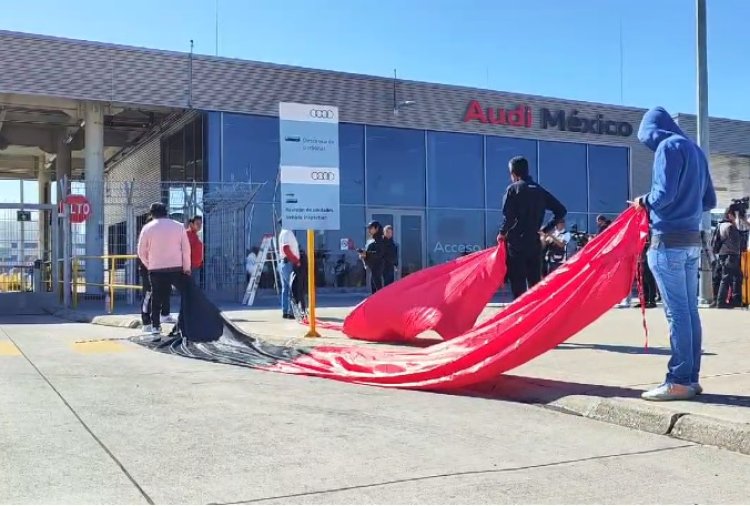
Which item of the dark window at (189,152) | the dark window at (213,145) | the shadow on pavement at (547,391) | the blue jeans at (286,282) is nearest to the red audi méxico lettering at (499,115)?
the dark window at (213,145)

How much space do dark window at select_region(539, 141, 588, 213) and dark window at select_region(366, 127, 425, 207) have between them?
4.73 m

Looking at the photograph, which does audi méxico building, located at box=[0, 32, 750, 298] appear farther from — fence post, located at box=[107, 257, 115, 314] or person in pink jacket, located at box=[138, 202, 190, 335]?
person in pink jacket, located at box=[138, 202, 190, 335]

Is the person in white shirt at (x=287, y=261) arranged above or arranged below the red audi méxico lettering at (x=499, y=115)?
below

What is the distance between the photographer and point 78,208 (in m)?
18.6

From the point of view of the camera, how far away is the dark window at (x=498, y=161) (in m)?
25.0

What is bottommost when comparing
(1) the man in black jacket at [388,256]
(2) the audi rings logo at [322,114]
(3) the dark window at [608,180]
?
(1) the man in black jacket at [388,256]

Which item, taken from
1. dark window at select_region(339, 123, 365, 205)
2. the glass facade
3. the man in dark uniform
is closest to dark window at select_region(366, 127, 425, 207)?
the glass facade

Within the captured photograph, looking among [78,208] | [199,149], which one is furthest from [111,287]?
[199,149]

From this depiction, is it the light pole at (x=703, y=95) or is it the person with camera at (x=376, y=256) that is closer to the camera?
the person with camera at (x=376, y=256)

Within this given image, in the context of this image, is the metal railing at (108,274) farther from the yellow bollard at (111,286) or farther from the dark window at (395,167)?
the dark window at (395,167)

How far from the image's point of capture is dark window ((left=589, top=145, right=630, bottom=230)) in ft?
88.0

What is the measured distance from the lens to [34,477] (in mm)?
4074

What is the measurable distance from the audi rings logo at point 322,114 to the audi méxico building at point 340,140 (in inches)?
341

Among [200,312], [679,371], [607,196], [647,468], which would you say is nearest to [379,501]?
[647,468]
